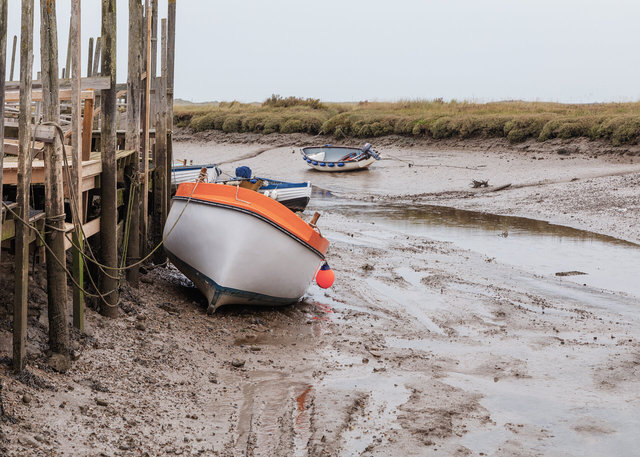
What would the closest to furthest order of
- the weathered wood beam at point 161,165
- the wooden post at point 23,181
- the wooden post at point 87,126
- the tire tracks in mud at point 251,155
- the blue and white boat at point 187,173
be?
the wooden post at point 23,181, the wooden post at point 87,126, the weathered wood beam at point 161,165, the blue and white boat at point 187,173, the tire tracks in mud at point 251,155

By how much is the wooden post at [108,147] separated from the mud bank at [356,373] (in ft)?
2.41

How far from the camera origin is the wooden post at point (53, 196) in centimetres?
622

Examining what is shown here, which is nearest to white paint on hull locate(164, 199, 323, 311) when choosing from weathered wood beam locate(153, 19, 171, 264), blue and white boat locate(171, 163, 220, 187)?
weathered wood beam locate(153, 19, 171, 264)

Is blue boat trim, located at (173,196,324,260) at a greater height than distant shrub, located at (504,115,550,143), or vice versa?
distant shrub, located at (504,115,550,143)

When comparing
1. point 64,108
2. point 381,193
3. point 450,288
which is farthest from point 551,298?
point 381,193

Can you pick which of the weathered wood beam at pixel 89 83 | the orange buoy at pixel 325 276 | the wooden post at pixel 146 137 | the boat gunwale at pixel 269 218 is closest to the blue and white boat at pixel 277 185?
the wooden post at pixel 146 137

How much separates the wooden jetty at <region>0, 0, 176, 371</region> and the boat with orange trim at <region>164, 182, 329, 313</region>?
76 cm

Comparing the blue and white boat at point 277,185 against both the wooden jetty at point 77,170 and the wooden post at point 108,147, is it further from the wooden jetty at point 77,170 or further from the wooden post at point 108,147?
the wooden post at point 108,147

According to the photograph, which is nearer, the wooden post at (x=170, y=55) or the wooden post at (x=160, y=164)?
the wooden post at (x=160, y=164)

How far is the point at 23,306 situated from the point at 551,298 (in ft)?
26.0

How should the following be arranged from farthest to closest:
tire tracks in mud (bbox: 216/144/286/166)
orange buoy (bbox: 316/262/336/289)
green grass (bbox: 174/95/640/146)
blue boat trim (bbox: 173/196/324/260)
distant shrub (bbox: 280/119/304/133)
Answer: distant shrub (bbox: 280/119/304/133), tire tracks in mud (bbox: 216/144/286/166), green grass (bbox: 174/95/640/146), orange buoy (bbox: 316/262/336/289), blue boat trim (bbox: 173/196/324/260)

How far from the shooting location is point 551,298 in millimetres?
11297

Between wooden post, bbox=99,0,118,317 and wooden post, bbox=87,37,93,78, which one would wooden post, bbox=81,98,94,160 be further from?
wooden post, bbox=87,37,93,78

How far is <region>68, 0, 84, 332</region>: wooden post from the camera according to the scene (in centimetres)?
675
